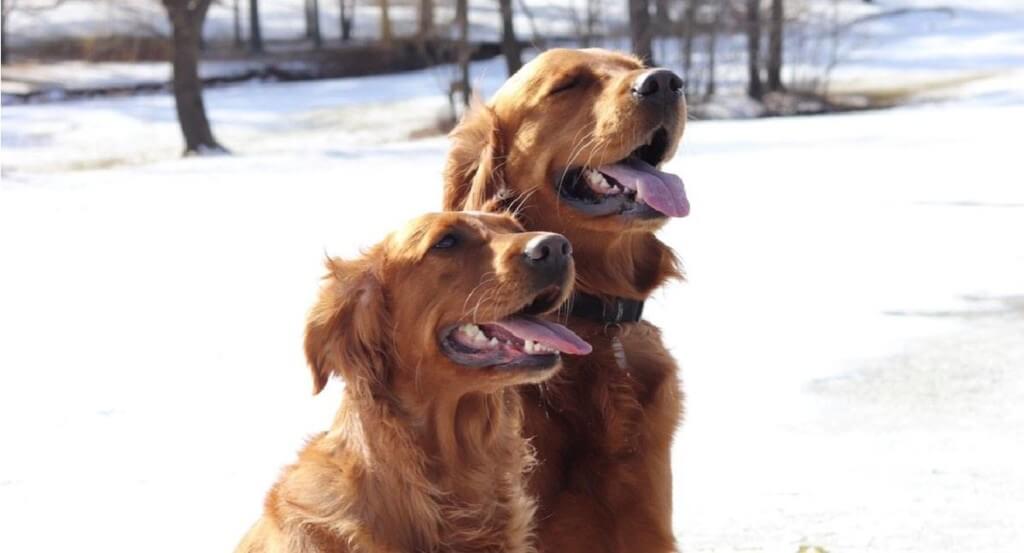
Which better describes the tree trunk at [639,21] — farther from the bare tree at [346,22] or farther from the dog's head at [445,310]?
the dog's head at [445,310]

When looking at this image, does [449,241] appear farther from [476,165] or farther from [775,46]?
[775,46]

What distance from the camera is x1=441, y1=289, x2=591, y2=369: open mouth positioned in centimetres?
328

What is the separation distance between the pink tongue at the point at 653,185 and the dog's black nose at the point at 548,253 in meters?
0.57

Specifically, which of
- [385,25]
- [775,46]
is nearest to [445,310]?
[775,46]

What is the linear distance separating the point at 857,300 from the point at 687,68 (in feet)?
69.0

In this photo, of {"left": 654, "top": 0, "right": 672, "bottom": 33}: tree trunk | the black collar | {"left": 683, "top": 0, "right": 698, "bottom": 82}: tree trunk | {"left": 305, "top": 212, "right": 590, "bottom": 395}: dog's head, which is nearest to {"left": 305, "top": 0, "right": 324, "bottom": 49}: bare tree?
{"left": 654, "top": 0, "right": 672, "bottom": 33}: tree trunk

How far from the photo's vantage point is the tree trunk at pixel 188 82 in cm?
2189

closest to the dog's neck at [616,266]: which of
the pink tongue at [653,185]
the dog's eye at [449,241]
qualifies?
the pink tongue at [653,185]

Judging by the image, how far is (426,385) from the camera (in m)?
3.45

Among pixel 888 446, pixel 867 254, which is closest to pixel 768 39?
pixel 867 254

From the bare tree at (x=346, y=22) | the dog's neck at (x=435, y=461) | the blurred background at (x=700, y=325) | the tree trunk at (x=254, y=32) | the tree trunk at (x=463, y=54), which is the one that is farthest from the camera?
the bare tree at (x=346, y=22)

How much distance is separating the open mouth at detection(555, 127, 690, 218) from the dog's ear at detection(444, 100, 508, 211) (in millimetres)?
203

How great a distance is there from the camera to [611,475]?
3648 mm

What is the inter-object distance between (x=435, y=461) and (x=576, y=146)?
3.17 feet
